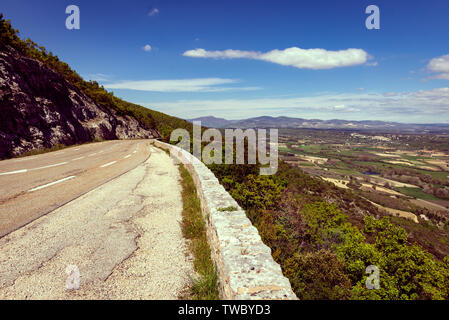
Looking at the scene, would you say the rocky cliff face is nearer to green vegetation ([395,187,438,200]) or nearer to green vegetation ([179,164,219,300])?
green vegetation ([179,164,219,300])

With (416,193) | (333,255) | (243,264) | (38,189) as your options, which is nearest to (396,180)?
(416,193)

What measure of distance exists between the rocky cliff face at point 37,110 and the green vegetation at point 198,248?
17.3 metres

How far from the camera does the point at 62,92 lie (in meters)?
28.7

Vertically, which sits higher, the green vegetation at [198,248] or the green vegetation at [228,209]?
the green vegetation at [228,209]

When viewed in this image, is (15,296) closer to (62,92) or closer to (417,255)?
(417,255)

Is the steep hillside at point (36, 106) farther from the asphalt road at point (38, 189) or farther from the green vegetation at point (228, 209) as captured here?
the green vegetation at point (228, 209)

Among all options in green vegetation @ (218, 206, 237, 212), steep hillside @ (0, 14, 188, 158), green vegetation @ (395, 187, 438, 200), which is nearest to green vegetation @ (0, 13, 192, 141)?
steep hillside @ (0, 14, 188, 158)

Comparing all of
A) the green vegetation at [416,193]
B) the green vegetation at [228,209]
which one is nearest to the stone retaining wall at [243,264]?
the green vegetation at [228,209]

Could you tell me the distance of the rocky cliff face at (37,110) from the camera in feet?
57.6

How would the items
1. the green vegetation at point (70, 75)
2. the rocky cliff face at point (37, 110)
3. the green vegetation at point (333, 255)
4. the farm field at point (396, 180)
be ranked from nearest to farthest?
the green vegetation at point (333, 255) → the rocky cliff face at point (37, 110) → the green vegetation at point (70, 75) → the farm field at point (396, 180)

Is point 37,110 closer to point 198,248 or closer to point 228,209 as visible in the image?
point 198,248

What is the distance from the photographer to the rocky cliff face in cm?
1756

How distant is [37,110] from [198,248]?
85.9 ft
